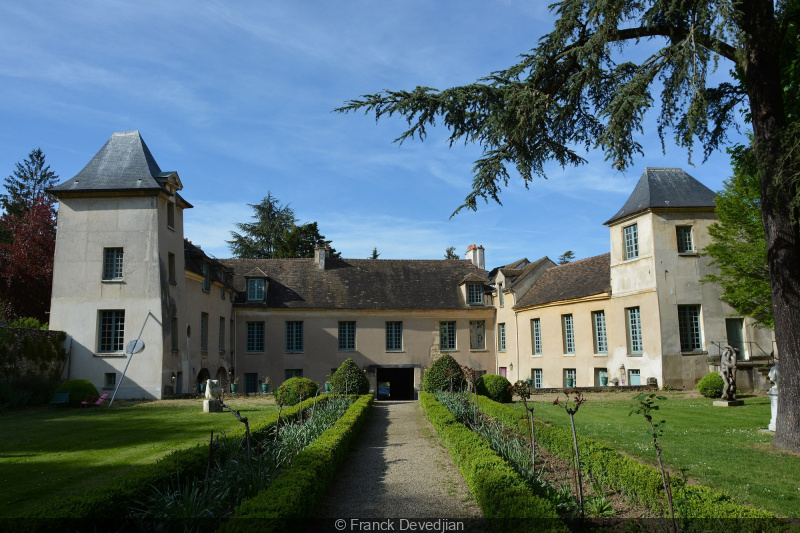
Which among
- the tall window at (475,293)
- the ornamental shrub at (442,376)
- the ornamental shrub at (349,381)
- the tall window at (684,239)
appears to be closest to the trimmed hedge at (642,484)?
the ornamental shrub at (442,376)

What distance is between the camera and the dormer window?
28234 millimetres

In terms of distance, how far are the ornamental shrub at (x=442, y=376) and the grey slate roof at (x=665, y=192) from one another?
30.6 feet

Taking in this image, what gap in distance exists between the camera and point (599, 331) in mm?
23188

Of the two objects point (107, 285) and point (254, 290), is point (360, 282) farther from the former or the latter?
point (107, 285)

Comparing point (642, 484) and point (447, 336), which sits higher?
point (447, 336)

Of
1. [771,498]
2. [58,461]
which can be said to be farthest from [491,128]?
[58,461]

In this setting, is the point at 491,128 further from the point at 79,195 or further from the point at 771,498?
the point at 79,195

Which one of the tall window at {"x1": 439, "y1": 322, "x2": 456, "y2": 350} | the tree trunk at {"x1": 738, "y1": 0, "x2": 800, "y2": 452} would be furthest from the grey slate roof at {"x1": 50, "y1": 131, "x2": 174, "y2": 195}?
the tree trunk at {"x1": 738, "y1": 0, "x2": 800, "y2": 452}

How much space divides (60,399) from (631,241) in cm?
2086

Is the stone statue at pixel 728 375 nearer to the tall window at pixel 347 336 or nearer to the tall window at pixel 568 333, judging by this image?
the tall window at pixel 568 333

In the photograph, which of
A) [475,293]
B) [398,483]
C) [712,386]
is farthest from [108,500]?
[475,293]

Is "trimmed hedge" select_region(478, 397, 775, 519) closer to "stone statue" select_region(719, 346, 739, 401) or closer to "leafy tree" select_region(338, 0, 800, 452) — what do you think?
"leafy tree" select_region(338, 0, 800, 452)

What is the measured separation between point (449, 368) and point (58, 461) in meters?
12.6

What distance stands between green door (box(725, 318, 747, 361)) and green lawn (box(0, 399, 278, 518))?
1674 centimetres
